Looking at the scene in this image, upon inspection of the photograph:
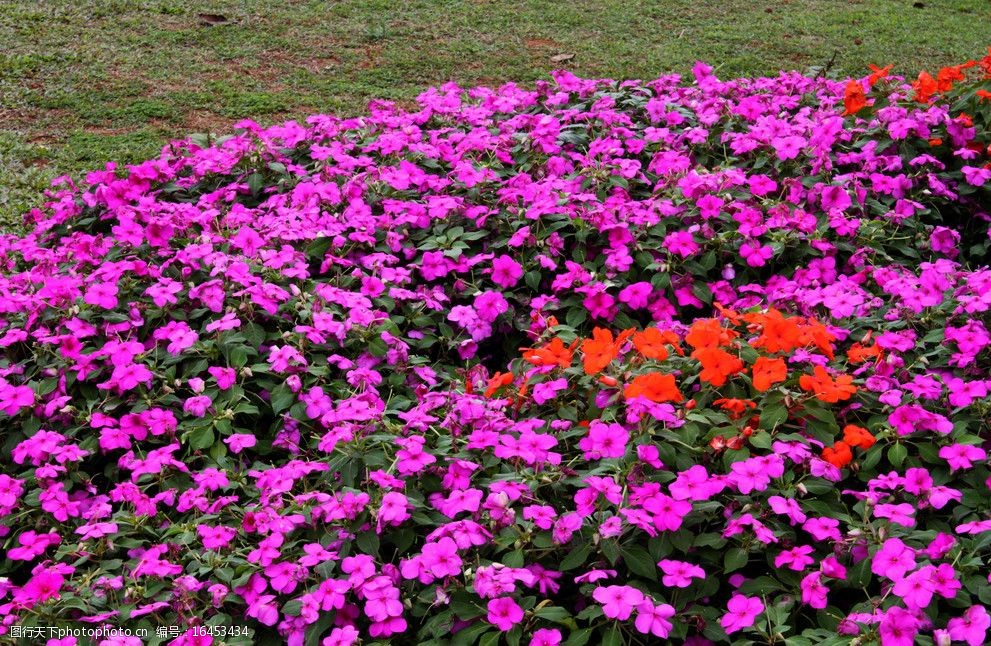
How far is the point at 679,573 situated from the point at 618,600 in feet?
0.51

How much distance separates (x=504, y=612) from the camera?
175 cm

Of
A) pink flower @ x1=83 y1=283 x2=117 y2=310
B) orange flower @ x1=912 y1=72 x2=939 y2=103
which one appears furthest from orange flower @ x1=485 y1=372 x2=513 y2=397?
orange flower @ x1=912 y1=72 x2=939 y2=103

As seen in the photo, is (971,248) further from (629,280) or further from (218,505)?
(218,505)

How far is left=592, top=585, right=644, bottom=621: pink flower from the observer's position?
5.56ft

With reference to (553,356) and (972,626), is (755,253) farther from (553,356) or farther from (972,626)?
(972,626)

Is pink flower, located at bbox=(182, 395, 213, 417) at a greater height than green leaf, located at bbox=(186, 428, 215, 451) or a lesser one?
greater

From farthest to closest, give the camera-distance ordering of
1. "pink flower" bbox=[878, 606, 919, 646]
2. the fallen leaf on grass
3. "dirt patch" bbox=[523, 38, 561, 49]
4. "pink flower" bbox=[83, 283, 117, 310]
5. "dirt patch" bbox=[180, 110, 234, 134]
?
the fallen leaf on grass
"dirt patch" bbox=[523, 38, 561, 49]
"dirt patch" bbox=[180, 110, 234, 134]
"pink flower" bbox=[83, 283, 117, 310]
"pink flower" bbox=[878, 606, 919, 646]

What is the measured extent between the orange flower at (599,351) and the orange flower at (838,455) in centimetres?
50

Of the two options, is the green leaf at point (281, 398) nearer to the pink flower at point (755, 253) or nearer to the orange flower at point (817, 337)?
the orange flower at point (817, 337)

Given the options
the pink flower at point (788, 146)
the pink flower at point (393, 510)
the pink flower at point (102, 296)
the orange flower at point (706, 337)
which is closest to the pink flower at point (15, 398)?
the pink flower at point (102, 296)

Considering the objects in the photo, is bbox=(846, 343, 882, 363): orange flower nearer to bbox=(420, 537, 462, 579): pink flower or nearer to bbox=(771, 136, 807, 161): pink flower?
bbox=(420, 537, 462, 579): pink flower

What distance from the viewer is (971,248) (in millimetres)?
3289

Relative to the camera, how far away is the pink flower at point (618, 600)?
5.56 ft

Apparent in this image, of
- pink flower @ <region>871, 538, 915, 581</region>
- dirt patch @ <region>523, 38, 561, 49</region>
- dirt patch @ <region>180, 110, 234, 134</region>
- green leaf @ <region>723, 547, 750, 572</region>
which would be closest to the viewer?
pink flower @ <region>871, 538, 915, 581</region>
